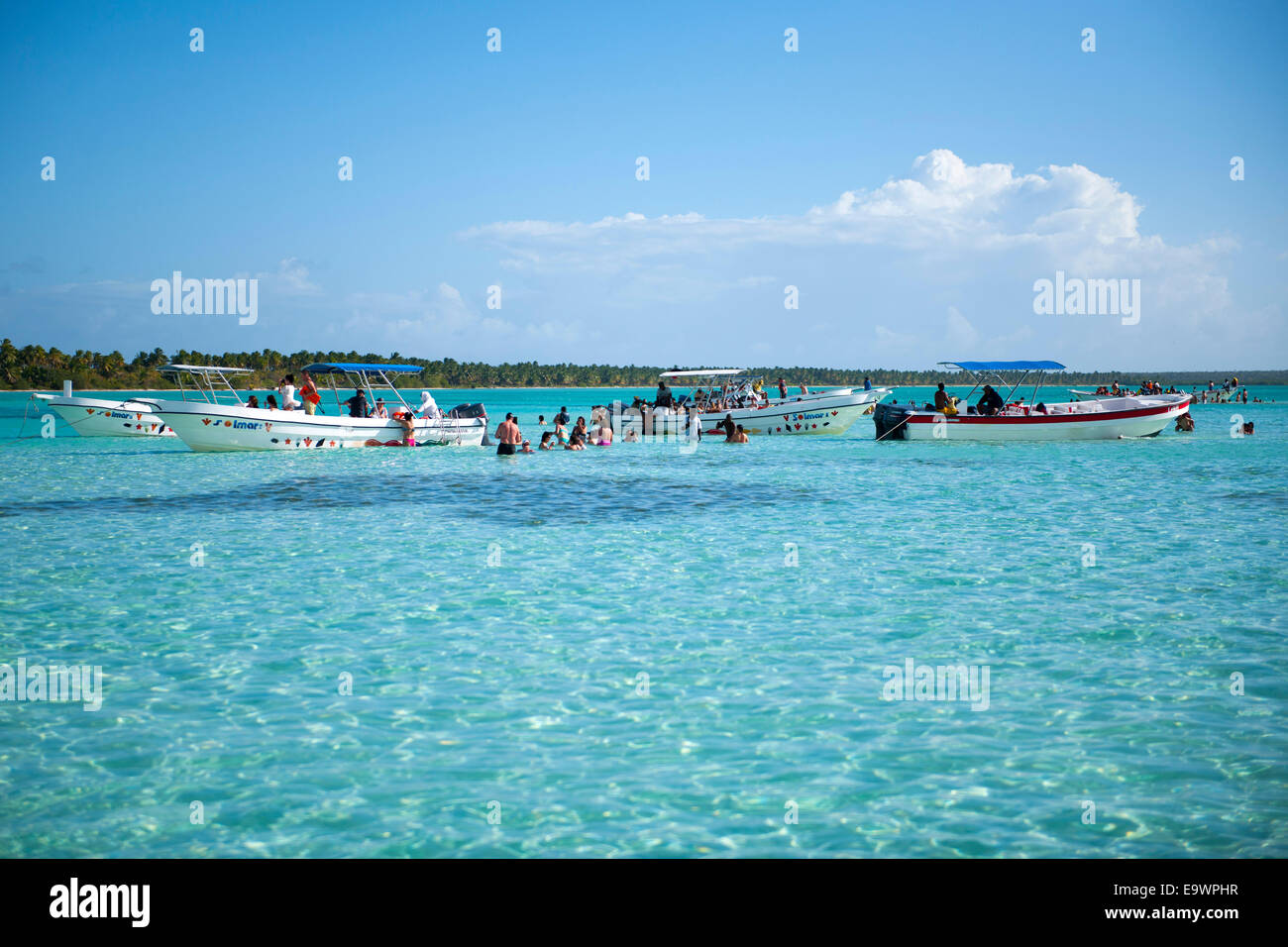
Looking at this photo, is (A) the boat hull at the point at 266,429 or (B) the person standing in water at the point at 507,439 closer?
(A) the boat hull at the point at 266,429

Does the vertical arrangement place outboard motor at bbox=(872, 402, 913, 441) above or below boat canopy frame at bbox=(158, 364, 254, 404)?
below

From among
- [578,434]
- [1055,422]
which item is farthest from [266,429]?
[1055,422]

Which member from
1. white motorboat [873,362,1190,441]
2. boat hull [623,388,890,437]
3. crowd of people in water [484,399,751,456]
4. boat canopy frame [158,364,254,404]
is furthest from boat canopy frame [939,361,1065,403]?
boat canopy frame [158,364,254,404]

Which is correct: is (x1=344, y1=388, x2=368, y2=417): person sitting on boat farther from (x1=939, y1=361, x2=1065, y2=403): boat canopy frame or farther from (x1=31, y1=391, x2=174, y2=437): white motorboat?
(x1=939, y1=361, x2=1065, y2=403): boat canopy frame

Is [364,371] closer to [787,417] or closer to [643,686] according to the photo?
[787,417]

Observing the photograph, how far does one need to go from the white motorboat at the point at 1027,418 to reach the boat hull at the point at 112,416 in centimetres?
3496

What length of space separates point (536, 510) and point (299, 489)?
7.45 metres

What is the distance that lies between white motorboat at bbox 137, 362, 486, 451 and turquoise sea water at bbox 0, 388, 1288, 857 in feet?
50.1

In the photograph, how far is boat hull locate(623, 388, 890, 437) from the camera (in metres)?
43.5

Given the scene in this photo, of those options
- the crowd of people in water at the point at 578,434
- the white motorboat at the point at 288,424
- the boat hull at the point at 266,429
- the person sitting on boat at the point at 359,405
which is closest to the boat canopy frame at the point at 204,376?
the white motorboat at the point at 288,424

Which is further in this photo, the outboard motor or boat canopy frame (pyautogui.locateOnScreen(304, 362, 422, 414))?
the outboard motor

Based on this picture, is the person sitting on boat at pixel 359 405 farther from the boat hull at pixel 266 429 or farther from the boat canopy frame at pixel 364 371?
the boat hull at pixel 266 429

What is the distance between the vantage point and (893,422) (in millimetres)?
40906

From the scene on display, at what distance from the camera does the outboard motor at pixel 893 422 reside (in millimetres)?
40297
